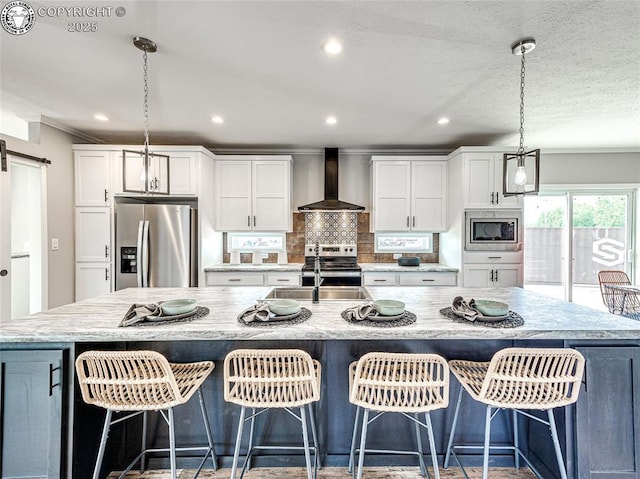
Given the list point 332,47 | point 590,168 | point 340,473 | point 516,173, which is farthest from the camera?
point 590,168

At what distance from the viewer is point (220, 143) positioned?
4.24m

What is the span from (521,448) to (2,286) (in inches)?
178

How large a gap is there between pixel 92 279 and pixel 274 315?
3.37 m


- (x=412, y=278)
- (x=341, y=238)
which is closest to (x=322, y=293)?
(x=412, y=278)

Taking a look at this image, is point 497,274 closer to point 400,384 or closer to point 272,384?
point 400,384

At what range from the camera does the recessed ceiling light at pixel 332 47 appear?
1928 millimetres

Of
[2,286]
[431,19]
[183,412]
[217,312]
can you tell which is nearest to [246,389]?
[217,312]

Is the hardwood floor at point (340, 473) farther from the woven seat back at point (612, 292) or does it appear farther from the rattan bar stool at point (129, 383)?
the woven seat back at point (612, 292)

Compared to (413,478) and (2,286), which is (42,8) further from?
(413,478)

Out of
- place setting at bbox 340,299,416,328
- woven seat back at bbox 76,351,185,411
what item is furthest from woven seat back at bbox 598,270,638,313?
woven seat back at bbox 76,351,185,411

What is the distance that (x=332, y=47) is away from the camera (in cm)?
198

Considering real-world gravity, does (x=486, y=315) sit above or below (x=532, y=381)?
above

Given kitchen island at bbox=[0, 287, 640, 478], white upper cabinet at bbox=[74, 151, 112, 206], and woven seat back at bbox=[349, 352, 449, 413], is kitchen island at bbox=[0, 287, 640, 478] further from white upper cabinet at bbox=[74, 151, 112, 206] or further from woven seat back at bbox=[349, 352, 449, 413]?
white upper cabinet at bbox=[74, 151, 112, 206]

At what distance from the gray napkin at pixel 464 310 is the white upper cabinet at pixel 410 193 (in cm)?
253
